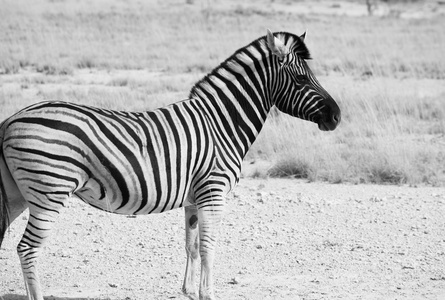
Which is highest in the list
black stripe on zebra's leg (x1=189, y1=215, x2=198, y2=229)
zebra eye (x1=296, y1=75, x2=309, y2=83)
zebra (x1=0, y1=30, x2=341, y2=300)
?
zebra eye (x1=296, y1=75, x2=309, y2=83)

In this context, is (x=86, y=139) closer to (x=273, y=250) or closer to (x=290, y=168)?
(x=273, y=250)

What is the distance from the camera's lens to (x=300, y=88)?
213 inches

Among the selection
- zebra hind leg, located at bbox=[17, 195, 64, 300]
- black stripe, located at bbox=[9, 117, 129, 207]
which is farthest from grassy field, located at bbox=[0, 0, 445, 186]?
zebra hind leg, located at bbox=[17, 195, 64, 300]

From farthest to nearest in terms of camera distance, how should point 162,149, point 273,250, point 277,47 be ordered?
point 273,250 < point 277,47 < point 162,149

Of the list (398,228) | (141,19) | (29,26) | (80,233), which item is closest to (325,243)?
(398,228)

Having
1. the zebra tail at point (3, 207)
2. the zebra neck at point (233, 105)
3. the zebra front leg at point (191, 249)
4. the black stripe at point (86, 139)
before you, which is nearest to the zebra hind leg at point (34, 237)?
the zebra tail at point (3, 207)

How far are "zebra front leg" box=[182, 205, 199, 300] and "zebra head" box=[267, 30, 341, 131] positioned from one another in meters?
1.18

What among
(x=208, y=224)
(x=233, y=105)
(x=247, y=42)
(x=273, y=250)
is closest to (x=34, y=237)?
(x=208, y=224)

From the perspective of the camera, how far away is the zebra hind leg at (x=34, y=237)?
4.55 metres

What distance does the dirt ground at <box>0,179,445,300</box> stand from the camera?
18.7 ft

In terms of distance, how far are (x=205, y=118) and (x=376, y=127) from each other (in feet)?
21.0

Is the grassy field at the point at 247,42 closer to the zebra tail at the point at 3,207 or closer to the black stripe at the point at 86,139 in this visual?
the black stripe at the point at 86,139

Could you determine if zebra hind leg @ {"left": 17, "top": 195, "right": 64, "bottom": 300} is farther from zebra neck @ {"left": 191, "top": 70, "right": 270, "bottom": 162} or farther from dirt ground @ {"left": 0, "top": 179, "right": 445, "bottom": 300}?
zebra neck @ {"left": 191, "top": 70, "right": 270, "bottom": 162}

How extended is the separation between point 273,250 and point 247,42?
54.1 feet
